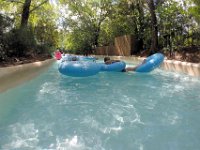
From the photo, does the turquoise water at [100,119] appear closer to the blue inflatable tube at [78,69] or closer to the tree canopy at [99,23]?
the blue inflatable tube at [78,69]

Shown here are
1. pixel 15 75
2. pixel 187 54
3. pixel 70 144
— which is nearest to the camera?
pixel 70 144

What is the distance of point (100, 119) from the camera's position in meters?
4.77

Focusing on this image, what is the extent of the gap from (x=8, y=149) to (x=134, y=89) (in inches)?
197

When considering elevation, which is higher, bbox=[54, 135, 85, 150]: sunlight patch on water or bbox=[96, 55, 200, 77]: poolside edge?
bbox=[96, 55, 200, 77]: poolside edge

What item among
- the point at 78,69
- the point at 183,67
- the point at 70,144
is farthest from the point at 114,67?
the point at 70,144

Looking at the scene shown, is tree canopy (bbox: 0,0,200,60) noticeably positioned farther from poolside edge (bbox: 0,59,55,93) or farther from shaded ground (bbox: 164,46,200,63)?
poolside edge (bbox: 0,59,55,93)

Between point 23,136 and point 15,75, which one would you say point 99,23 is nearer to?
point 15,75

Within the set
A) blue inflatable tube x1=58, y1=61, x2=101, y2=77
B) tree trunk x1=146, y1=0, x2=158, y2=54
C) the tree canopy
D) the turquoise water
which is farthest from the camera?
tree trunk x1=146, y1=0, x2=158, y2=54

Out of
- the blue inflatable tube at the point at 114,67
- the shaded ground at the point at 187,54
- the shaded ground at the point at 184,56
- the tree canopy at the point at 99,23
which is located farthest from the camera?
the tree canopy at the point at 99,23

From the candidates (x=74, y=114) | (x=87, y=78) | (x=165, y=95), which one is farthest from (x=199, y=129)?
(x=87, y=78)

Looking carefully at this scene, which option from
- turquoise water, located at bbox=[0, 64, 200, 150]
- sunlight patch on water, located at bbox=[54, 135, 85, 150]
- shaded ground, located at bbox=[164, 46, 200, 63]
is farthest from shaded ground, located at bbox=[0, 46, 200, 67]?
sunlight patch on water, located at bbox=[54, 135, 85, 150]

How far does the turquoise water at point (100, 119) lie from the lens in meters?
3.66

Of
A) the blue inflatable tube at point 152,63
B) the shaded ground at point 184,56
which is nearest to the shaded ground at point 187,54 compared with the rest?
the shaded ground at point 184,56

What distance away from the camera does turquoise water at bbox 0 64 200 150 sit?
144 inches
